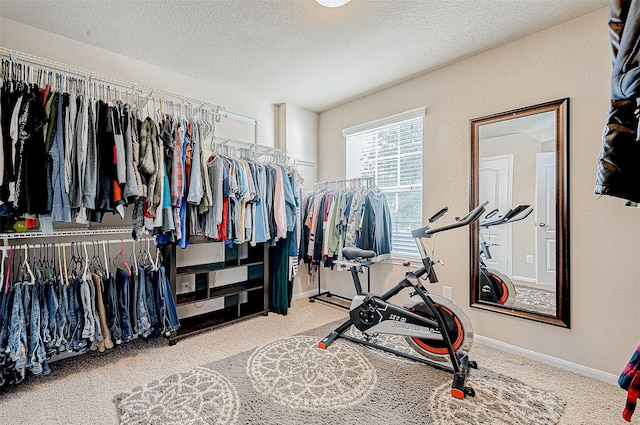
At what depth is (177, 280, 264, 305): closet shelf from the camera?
9.33 ft

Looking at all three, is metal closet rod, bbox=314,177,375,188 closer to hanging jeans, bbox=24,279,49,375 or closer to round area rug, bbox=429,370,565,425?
round area rug, bbox=429,370,565,425

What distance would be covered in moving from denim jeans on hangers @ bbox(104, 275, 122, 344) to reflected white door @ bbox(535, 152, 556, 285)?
334 cm

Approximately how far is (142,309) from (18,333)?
2.30ft

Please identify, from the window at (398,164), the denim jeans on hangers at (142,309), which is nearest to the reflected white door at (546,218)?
the window at (398,164)

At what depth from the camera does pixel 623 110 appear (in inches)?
35.9

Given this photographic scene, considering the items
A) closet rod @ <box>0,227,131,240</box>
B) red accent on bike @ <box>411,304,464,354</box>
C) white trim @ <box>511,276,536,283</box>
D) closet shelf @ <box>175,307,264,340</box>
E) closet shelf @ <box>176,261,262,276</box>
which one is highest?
closet rod @ <box>0,227,131,240</box>

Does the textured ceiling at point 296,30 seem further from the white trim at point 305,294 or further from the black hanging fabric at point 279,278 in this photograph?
the white trim at point 305,294

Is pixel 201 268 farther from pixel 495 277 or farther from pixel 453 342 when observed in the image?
pixel 495 277

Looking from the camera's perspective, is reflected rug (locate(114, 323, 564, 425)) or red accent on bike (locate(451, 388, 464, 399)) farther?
red accent on bike (locate(451, 388, 464, 399))

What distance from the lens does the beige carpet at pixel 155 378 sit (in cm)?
175

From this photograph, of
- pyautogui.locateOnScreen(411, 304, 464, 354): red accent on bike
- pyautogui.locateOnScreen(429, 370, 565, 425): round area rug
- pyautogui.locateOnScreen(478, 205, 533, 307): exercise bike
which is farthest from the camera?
pyautogui.locateOnScreen(478, 205, 533, 307): exercise bike

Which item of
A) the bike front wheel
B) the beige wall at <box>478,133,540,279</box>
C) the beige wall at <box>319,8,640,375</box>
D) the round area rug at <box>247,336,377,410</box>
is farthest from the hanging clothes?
the beige wall at <box>478,133,540,279</box>

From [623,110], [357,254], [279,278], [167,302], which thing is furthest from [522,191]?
[167,302]

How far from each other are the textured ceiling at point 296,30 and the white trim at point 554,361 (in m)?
2.57
